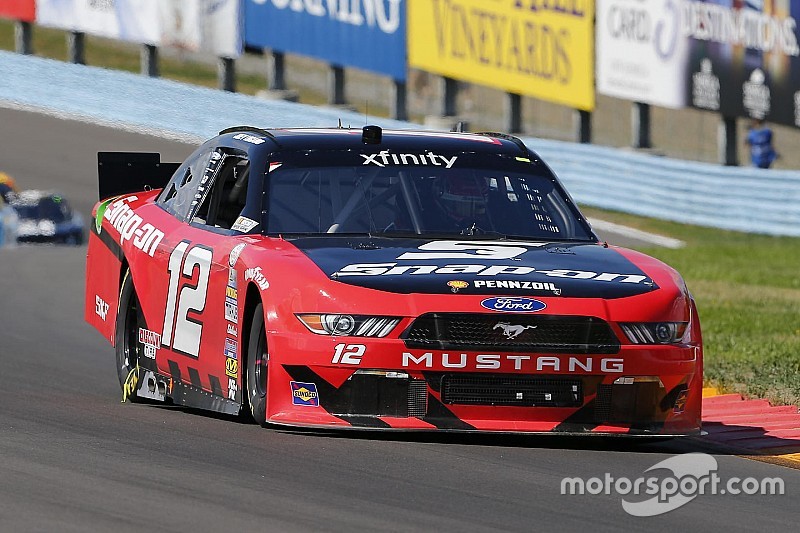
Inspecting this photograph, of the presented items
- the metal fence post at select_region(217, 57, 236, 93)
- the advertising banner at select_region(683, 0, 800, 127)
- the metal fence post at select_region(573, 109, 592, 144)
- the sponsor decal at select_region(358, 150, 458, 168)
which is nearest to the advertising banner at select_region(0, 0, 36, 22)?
the metal fence post at select_region(217, 57, 236, 93)

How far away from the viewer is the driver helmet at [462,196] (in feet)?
26.5

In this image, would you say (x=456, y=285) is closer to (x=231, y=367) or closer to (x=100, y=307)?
(x=231, y=367)

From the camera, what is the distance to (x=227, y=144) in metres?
8.84

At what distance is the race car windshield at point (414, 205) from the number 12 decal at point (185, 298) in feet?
1.22

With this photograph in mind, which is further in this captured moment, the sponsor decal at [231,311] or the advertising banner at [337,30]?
the advertising banner at [337,30]

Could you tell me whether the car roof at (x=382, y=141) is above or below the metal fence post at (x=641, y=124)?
above

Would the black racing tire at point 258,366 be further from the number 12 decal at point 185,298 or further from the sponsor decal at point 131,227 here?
the sponsor decal at point 131,227

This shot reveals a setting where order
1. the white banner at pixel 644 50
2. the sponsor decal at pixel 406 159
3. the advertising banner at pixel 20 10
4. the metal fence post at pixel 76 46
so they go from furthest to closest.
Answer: the advertising banner at pixel 20 10 < the metal fence post at pixel 76 46 < the white banner at pixel 644 50 < the sponsor decal at pixel 406 159

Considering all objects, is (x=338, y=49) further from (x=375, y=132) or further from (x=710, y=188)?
(x=375, y=132)

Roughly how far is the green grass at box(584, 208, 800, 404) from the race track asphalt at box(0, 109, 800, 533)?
2936mm

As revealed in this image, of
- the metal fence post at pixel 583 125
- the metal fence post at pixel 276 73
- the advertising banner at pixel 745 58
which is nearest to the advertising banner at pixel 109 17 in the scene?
the metal fence post at pixel 276 73

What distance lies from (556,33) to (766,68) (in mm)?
3022

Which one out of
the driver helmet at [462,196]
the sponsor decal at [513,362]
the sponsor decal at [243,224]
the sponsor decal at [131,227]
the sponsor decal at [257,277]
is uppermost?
the driver helmet at [462,196]

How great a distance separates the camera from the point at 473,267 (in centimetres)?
716
